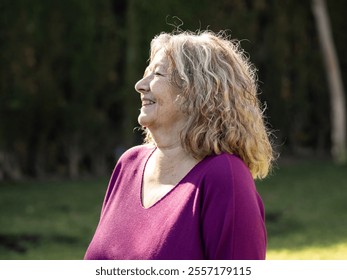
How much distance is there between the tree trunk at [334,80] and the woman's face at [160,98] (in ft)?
36.4

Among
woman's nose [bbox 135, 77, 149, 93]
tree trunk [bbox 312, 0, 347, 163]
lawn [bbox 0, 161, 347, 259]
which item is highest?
woman's nose [bbox 135, 77, 149, 93]

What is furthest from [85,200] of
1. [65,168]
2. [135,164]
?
[135,164]

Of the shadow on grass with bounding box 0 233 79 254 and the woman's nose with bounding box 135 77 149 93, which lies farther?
the shadow on grass with bounding box 0 233 79 254

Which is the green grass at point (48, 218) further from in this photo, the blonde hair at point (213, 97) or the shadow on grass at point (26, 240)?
the blonde hair at point (213, 97)

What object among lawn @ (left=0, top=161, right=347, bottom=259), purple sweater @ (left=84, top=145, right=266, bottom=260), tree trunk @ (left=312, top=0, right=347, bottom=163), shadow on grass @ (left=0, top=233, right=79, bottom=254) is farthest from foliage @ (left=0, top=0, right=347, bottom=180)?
purple sweater @ (left=84, top=145, right=266, bottom=260)

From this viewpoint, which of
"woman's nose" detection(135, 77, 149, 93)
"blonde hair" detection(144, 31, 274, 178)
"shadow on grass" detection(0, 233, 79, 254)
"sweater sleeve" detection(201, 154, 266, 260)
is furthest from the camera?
"shadow on grass" detection(0, 233, 79, 254)

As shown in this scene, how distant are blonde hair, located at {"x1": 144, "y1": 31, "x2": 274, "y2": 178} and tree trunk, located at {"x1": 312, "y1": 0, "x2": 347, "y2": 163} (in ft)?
36.5

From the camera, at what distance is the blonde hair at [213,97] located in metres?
2.76

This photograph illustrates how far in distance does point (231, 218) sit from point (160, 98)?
1.61ft

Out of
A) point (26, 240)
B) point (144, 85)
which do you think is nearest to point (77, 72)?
point (26, 240)

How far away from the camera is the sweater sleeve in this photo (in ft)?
8.52

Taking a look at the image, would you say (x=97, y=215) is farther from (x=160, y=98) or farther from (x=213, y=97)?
(x=213, y=97)

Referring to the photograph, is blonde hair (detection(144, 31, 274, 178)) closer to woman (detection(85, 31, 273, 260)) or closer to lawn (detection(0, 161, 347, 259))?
woman (detection(85, 31, 273, 260))

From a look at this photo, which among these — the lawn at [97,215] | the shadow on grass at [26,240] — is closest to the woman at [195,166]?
the lawn at [97,215]
